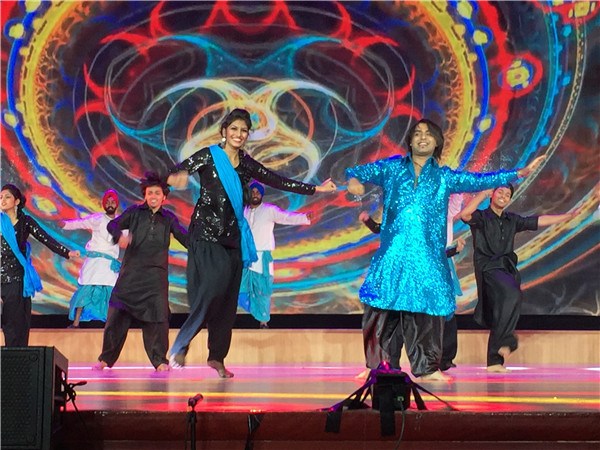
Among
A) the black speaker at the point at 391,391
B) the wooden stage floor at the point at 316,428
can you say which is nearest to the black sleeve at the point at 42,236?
the wooden stage floor at the point at 316,428

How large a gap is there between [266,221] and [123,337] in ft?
7.74

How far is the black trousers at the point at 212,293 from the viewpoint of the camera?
6.15m

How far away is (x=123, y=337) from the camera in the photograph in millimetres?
7461

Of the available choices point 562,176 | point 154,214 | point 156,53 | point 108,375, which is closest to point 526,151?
point 562,176

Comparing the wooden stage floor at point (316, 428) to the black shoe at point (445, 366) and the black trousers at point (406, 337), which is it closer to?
the black trousers at point (406, 337)

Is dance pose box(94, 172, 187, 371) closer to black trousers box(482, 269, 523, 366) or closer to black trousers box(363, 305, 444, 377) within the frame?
black trousers box(363, 305, 444, 377)

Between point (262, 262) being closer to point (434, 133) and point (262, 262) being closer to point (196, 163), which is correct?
point (196, 163)

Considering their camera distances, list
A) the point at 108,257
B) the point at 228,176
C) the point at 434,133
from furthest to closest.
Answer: the point at 108,257 < the point at 228,176 < the point at 434,133

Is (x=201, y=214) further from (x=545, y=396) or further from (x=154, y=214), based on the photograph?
(x=545, y=396)

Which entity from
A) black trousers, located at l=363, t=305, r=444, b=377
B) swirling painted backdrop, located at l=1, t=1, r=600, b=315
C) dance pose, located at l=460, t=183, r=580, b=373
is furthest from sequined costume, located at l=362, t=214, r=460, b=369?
swirling painted backdrop, located at l=1, t=1, r=600, b=315

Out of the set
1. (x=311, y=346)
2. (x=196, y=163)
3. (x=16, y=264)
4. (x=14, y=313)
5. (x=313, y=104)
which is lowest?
(x=311, y=346)

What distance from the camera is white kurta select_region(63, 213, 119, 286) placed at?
9.22 m

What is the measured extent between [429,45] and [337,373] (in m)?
3.80

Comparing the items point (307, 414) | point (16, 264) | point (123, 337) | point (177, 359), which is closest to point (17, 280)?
point (16, 264)
